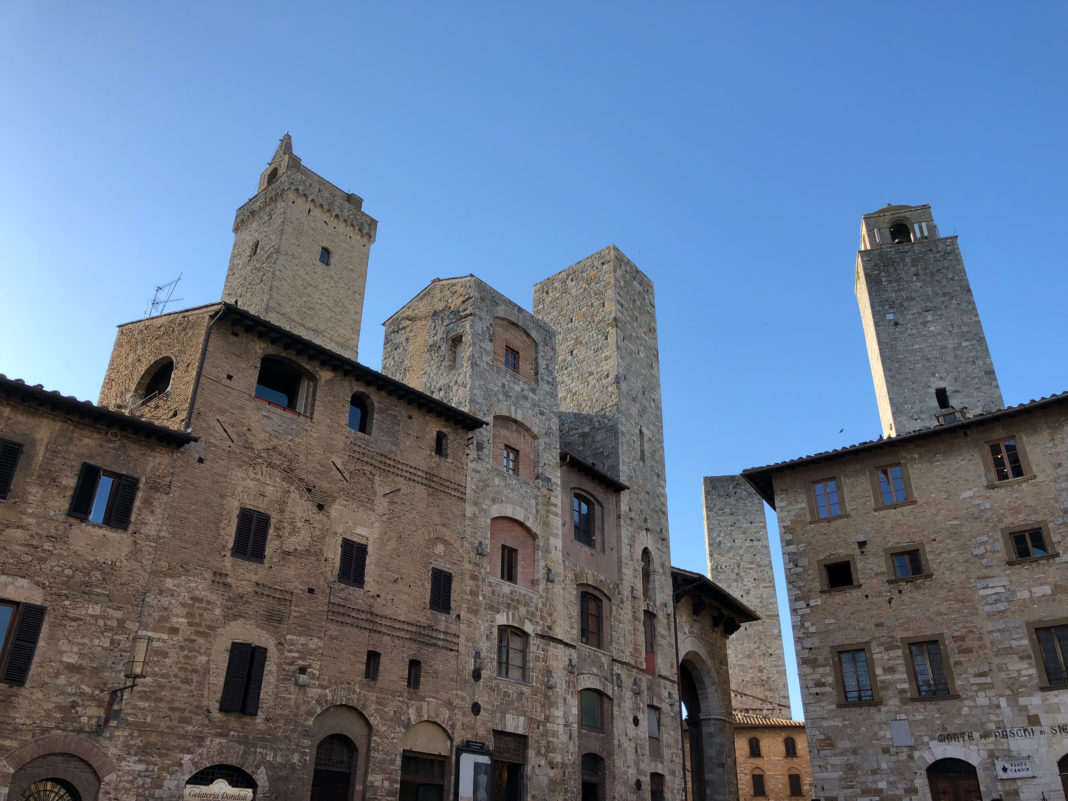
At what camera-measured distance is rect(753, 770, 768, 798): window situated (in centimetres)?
4388

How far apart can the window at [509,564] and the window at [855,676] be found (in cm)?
930

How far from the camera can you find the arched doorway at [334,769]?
59.5ft

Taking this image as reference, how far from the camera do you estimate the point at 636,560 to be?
2939cm

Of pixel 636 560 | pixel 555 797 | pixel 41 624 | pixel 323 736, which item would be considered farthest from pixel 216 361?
pixel 636 560

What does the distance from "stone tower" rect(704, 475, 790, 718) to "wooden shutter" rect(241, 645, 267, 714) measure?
3032 cm

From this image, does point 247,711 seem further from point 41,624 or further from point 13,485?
point 13,485

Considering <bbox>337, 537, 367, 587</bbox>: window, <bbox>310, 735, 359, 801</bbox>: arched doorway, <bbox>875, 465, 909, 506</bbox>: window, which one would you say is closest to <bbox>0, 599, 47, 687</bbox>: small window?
<bbox>310, 735, 359, 801</bbox>: arched doorway

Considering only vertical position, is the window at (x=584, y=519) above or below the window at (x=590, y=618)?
above

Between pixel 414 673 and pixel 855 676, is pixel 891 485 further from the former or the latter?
pixel 414 673

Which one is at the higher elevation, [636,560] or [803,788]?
[636,560]

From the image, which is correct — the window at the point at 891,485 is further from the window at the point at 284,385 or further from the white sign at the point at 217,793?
the white sign at the point at 217,793

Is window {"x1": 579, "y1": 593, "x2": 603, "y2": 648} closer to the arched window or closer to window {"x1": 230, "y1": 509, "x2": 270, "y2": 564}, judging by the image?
the arched window

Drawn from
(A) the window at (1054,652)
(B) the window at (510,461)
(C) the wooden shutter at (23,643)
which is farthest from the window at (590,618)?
(C) the wooden shutter at (23,643)

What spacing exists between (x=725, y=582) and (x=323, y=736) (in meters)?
31.2
